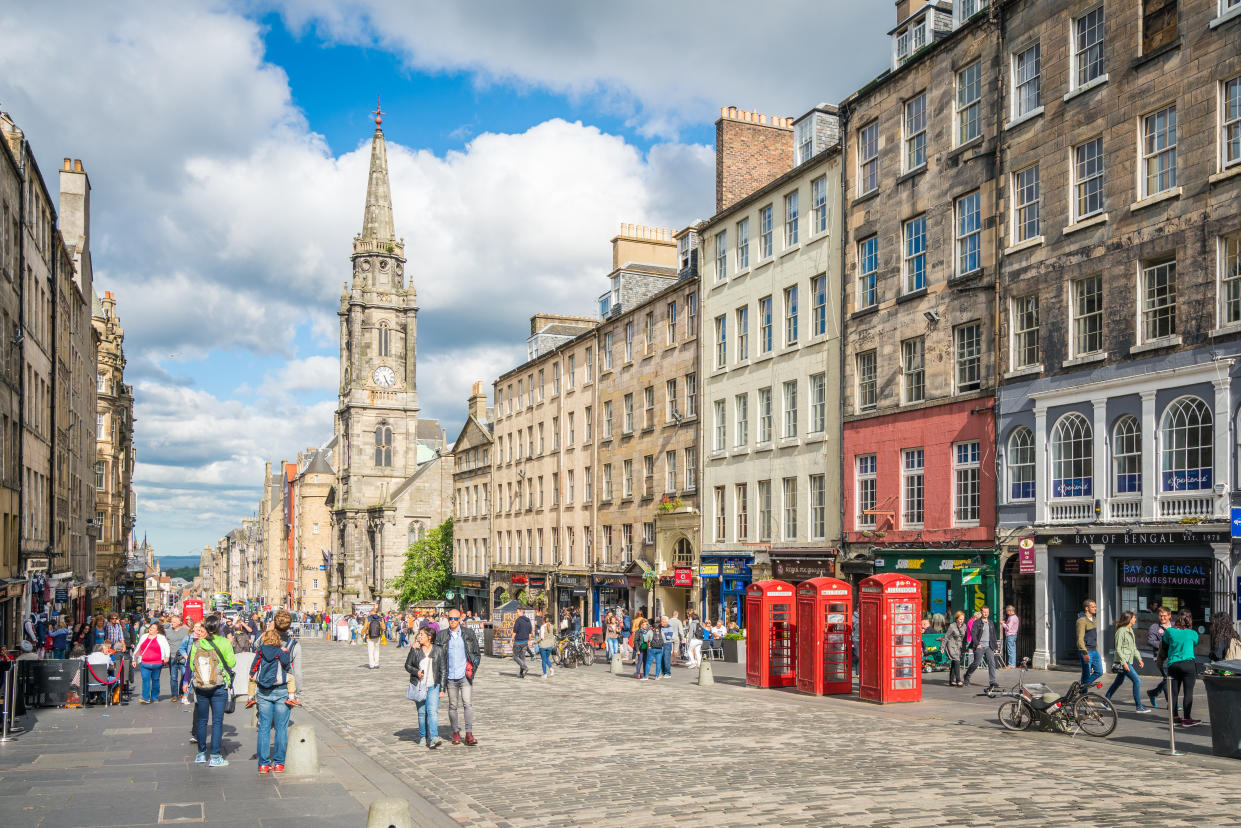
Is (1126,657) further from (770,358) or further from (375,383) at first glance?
(375,383)

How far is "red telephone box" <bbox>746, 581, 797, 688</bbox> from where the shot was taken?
82.4 ft

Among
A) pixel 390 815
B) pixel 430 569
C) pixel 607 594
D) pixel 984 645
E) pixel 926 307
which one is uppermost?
pixel 926 307

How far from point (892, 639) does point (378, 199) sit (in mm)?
98556

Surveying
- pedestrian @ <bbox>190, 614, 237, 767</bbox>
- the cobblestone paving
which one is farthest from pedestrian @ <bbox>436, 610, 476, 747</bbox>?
pedestrian @ <bbox>190, 614, 237, 767</bbox>

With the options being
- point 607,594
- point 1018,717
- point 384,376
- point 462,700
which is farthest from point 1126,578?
point 384,376

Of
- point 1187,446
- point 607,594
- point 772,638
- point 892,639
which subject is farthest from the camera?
point 607,594

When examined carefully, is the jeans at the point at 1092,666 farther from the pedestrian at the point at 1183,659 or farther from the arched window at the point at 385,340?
the arched window at the point at 385,340

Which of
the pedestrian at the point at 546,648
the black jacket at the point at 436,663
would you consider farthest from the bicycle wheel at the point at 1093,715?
the pedestrian at the point at 546,648

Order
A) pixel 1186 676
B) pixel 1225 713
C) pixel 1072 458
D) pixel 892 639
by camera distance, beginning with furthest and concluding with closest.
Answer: pixel 1072 458, pixel 892 639, pixel 1186 676, pixel 1225 713

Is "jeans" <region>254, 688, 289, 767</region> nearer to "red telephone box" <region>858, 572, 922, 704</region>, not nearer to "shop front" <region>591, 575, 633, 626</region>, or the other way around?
"red telephone box" <region>858, 572, 922, 704</region>

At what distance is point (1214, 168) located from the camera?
22.5 metres

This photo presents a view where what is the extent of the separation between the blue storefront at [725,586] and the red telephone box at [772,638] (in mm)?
13353

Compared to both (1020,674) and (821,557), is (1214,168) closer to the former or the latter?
(1020,674)

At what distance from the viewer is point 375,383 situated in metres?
112
